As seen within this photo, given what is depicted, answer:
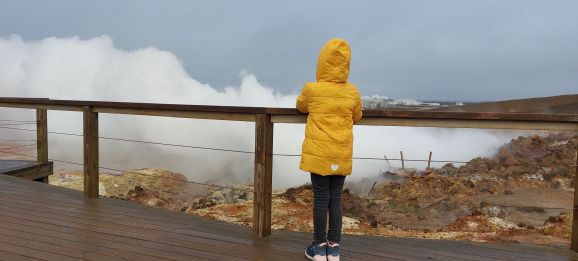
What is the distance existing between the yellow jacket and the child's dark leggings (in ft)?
0.42

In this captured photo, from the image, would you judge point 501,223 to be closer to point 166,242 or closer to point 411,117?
point 411,117

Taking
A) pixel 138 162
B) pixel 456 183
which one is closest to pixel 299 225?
pixel 456 183

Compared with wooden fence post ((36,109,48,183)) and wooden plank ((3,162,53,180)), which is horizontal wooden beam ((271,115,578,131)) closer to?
wooden fence post ((36,109,48,183))

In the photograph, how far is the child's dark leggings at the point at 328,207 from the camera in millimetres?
2461

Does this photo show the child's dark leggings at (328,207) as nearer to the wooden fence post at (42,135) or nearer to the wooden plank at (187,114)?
the wooden plank at (187,114)

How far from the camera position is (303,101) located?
8.00 feet

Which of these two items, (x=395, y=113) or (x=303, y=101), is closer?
(x=303, y=101)

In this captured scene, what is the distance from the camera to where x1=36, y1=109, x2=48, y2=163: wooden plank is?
195 inches

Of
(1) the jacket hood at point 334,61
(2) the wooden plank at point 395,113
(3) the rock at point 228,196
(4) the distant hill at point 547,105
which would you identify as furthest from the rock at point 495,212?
(1) the jacket hood at point 334,61

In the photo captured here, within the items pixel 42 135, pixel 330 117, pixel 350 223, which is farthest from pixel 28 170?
pixel 350 223

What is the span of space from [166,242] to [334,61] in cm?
159

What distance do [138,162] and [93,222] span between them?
51683 millimetres

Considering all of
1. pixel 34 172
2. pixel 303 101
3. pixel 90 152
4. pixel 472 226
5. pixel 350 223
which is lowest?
pixel 472 226

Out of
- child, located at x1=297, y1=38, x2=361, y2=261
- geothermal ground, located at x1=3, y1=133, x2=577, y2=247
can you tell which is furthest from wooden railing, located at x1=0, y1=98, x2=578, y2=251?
geothermal ground, located at x1=3, y1=133, x2=577, y2=247
